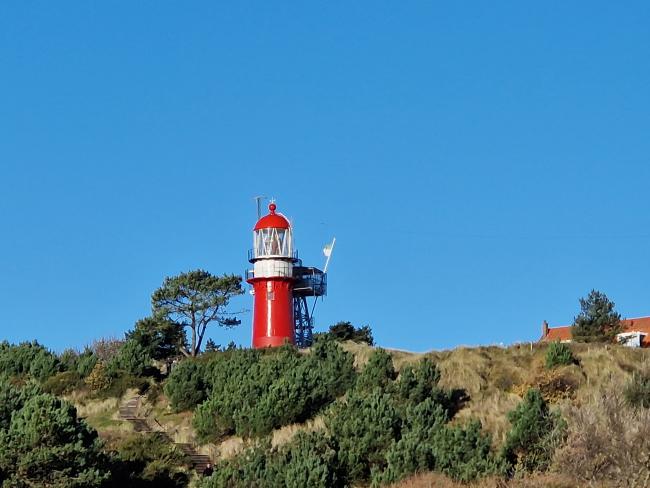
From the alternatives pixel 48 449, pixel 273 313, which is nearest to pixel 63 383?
pixel 273 313

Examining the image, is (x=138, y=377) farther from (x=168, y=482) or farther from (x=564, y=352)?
(x=564, y=352)

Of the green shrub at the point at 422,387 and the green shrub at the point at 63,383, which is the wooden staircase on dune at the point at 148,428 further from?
the green shrub at the point at 422,387

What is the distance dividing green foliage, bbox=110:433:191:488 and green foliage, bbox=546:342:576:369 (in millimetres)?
15258

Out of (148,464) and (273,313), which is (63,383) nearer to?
(273,313)

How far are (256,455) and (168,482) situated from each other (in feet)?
13.4

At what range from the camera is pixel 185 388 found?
4647 cm

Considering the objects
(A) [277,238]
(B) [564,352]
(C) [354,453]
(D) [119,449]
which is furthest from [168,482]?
(A) [277,238]

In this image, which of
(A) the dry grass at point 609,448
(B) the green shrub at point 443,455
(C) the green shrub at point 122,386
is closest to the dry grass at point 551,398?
(A) the dry grass at point 609,448

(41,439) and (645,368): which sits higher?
(645,368)

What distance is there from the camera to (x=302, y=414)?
42.9m

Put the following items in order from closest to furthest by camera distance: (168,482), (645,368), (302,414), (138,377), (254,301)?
1. (168,482)
2. (302,414)
3. (645,368)
4. (138,377)
5. (254,301)

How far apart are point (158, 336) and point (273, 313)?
8.29 meters

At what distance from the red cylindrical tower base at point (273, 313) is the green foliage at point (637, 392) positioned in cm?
1807

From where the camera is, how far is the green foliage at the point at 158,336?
197 ft
